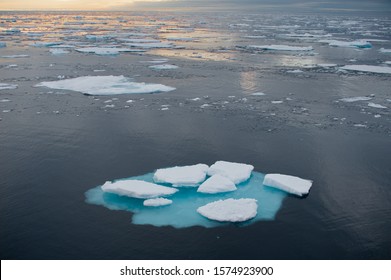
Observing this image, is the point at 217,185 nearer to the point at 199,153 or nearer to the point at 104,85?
the point at 199,153

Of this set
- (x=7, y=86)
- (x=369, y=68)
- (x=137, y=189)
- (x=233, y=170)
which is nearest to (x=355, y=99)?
(x=369, y=68)

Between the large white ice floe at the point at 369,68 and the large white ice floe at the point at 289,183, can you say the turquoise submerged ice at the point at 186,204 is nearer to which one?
the large white ice floe at the point at 289,183

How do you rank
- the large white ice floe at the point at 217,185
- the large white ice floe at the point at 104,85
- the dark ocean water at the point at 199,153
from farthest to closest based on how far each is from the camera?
the large white ice floe at the point at 104,85
the large white ice floe at the point at 217,185
the dark ocean water at the point at 199,153

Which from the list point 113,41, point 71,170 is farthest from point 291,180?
point 113,41

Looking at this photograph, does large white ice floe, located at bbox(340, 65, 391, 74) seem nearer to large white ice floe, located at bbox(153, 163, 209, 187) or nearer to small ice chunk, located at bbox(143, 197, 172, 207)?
large white ice floe, located at bbox(153, 163, 209, 187)

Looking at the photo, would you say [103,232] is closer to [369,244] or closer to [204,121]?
[369,244]

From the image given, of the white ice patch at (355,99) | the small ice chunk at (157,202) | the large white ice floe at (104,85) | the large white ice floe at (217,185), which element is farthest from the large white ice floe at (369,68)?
the small ice chunk at (157,202)
